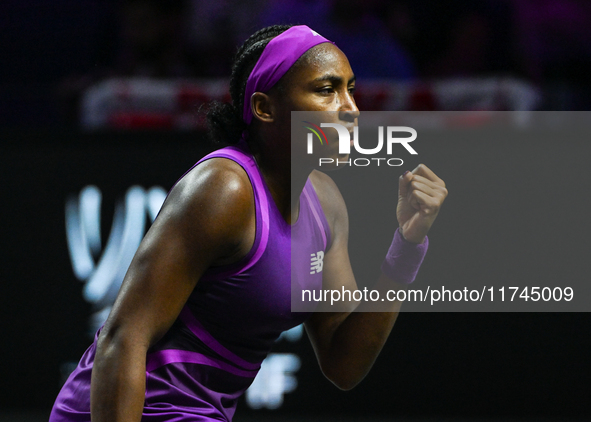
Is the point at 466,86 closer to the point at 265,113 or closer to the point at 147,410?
the point at 265,113

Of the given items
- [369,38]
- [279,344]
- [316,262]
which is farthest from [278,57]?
[369,38]

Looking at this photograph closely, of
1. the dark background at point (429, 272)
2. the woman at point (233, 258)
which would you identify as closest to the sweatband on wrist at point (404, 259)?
the woman at point (233, 258)

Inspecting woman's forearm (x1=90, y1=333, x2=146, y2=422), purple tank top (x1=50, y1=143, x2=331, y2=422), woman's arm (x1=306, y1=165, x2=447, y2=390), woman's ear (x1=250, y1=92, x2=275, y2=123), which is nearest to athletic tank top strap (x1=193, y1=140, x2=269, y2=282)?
purple tank top (x1=50, y1=143, x2=331, y2=422)

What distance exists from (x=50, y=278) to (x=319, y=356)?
1853 mm

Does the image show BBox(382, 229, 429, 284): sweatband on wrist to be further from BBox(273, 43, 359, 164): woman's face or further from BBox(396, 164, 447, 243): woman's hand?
BBox(273, 43, 359, 164): woman's face

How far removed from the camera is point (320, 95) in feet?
5.18

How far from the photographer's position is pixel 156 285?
139 cm

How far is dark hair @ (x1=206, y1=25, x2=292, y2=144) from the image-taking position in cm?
167

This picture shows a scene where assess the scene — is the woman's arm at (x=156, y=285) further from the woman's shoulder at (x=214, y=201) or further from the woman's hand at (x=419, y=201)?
the woman's hand at (x=419, y=201)

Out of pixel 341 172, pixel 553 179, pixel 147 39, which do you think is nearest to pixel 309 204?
pixel 341 172

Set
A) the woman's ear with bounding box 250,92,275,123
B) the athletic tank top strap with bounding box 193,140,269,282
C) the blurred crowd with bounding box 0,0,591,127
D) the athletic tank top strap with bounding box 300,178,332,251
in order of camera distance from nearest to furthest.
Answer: the athletic tank top strap with bounding box 193,140,269,282
the woman's ear with bounding box 250,92,275,123
the athletic tank top strap with bounding box 300,178,332,251
the blurred crowd with bounding box 0,0,591,127

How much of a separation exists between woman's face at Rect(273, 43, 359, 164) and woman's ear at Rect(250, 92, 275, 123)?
0.06 feet

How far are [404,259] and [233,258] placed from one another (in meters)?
0.49

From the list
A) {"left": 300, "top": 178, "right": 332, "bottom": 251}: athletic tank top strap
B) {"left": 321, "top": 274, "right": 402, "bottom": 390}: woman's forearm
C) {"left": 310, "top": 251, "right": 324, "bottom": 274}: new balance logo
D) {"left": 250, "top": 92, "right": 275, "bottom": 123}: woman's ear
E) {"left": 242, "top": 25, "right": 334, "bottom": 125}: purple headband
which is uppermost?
{"left": 242, "top": 25, "right": 334, "bottom": 125}: purple headband
